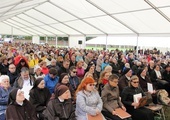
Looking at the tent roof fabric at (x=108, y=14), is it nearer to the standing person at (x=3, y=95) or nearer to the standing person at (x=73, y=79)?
the standing person at (x=73, y=79)

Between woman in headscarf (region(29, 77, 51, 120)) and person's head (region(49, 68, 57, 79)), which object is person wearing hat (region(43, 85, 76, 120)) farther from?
person's head (region(49, 68, 57, 79))

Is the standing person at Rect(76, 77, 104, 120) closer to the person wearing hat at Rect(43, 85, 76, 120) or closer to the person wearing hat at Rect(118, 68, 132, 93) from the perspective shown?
the person wearing hat at Rect(43, 85, 76, 120)

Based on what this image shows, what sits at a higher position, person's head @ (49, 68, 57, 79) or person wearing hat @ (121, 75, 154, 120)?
person's head @ (49, 68, 57, 79)

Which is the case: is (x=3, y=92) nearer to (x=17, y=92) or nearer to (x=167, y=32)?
(x=17, y=92)

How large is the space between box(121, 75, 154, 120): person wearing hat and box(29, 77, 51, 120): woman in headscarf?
1847mm

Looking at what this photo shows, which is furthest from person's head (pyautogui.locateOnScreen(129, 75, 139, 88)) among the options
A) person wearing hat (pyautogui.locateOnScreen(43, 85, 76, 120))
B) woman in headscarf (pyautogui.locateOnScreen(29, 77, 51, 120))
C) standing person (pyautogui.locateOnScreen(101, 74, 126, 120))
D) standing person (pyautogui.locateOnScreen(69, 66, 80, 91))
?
woman in headscarf (pyautogui.locateOnScreen(29, 77, 51, 120))

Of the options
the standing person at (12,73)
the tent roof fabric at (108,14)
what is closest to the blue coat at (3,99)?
the standing person at (12,73)

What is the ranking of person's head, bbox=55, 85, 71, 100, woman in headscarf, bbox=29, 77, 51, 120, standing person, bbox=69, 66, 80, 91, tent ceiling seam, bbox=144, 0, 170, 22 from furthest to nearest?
tent ceiling seam, bbox=144, 0, 170, 22
standing person, bbox=69, 66, 80, 91
woman in headscarf, bbox=29, 77, 51, 120
person's head, bbox=55, 85, 71, 100

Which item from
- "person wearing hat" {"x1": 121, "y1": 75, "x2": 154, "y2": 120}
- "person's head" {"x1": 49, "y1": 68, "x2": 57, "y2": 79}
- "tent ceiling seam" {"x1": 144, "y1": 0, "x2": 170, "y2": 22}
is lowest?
"person wearing hat" {"x1": 121, "y1": 75, "x2": 154, "y2": 120}

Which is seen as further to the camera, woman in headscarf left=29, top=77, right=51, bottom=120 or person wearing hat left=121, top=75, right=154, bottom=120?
person wearing hat left=121, top=75, right=154, bottom=120

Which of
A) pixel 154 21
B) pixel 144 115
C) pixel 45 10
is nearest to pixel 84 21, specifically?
pixel 45 10

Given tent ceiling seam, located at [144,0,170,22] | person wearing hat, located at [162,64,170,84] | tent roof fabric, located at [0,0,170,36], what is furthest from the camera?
tent roof fabric, located at [0,0,170,36]

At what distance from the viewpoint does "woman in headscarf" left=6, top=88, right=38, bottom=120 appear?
341 centimetres

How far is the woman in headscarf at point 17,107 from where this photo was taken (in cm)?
341
